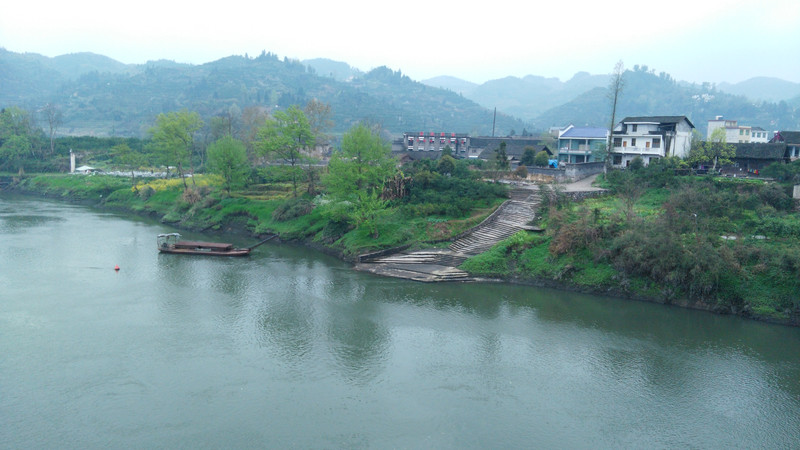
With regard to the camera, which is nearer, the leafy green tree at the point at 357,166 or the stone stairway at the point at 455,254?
the stone stairway at the point at 455,254

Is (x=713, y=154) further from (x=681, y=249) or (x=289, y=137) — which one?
(x=289, y=137)

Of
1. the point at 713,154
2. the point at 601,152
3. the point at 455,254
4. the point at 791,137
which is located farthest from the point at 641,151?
the point at 455,254

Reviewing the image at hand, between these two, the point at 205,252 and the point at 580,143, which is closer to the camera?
the point at 205,252

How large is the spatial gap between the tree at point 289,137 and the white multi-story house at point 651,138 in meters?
29.6

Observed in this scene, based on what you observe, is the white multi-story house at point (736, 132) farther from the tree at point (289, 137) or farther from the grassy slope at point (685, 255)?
the tree at point (289, 137)

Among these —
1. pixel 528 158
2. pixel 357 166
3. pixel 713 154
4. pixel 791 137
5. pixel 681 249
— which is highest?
pixel 791 137

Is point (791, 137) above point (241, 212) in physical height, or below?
above

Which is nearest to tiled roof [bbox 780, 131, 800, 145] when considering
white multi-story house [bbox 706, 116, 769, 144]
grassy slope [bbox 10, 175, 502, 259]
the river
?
white multi-story house [bbox 706, 116, 769, 144]

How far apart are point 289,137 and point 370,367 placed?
99.9ft

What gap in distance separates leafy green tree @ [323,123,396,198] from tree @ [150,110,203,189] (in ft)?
71.8

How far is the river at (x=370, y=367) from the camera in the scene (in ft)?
50.0

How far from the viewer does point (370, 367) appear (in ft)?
62.4

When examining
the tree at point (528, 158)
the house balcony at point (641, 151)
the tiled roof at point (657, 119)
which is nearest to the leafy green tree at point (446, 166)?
the tree at point (528, 158)

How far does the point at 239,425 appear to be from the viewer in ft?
50.2
